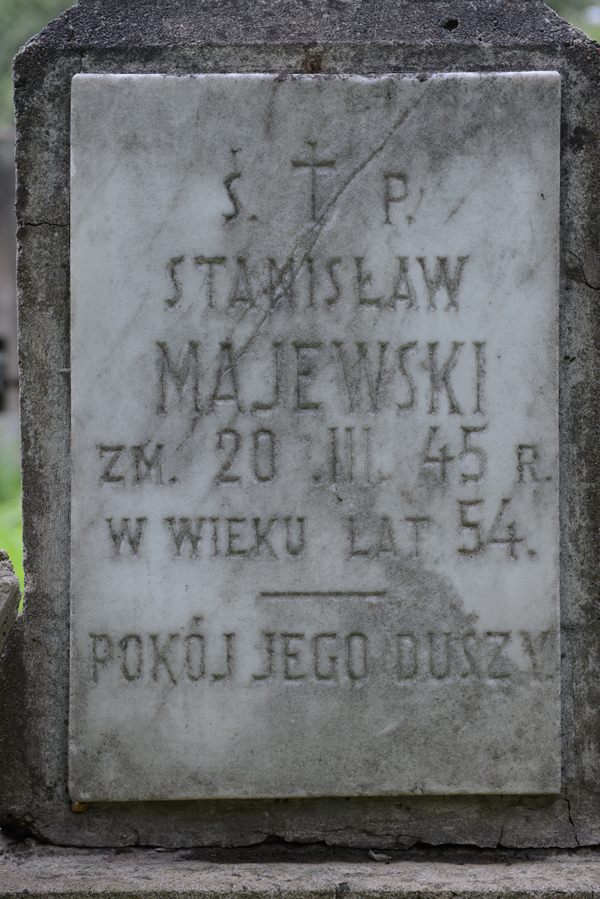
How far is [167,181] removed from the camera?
2.53m

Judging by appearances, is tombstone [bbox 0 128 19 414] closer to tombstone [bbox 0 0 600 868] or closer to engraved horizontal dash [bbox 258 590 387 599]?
tombstone [bbox 0 0 600 868]

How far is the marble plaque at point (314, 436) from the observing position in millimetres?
2533

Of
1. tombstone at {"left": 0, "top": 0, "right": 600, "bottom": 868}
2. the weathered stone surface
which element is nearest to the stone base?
tombstone at {"left": 0, "top": 0, "right": 600, "bottom": 868}

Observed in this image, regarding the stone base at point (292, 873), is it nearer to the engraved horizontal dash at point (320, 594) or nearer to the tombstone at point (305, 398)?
the tombstone at point (305, 398)

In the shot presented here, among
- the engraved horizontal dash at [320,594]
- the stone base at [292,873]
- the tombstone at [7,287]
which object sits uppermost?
the tombstone at [7,287]

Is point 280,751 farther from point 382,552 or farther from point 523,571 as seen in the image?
point 523,571

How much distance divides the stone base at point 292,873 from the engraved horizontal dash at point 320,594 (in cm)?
59

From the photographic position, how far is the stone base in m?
2.41

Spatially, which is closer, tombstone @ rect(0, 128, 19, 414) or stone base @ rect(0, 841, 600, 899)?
stone base @ rect(0, 841, 600, 899)

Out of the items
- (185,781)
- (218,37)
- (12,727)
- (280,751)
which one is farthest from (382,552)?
(218,37)

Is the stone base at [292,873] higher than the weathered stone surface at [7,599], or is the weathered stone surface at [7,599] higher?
the weathered stone surface at [7,599]

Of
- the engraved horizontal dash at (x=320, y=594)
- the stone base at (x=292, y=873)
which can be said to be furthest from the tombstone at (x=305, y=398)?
the stone base at (x=292, y=873)

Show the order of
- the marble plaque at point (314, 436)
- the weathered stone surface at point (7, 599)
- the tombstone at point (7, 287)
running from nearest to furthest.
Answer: the weathered stone surface at point (7, 599)
the marble plaque at point (314, 436)
the tombstone at point (7, 287)

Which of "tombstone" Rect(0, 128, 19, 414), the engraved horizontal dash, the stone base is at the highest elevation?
"tombstone" Rect(0, 128, 19, 414)
